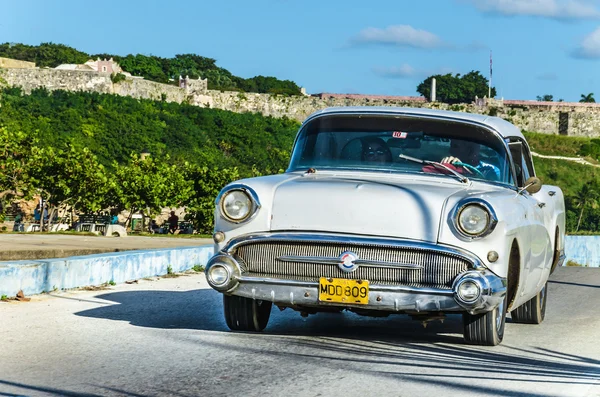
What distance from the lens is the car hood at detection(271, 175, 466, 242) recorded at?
23.4ft

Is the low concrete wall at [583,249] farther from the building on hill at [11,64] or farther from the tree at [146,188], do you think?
the building on hill at [11,64]

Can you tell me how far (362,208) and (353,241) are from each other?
0.25 m

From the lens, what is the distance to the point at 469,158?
326 inches

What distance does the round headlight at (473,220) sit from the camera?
7.07 meters

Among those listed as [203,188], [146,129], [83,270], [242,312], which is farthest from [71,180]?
[146,129]

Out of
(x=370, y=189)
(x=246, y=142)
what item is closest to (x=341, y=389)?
(x=370, y=189)

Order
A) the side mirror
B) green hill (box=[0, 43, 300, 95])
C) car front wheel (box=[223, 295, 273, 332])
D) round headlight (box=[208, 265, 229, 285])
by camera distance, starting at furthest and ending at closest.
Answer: green hill (box=[0, 43, 300, 95]) < the side mirror < car front wheel (box=[223, 295, 273, 332]) < round headlight (box=[208, 265, 229, 285])

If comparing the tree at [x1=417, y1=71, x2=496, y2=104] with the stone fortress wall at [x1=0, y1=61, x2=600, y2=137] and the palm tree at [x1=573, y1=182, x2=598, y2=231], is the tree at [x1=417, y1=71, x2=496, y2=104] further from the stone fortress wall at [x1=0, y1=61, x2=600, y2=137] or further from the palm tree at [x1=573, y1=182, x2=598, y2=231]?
the palm tree at [x1=573, y1=182, x2=598, y2=231]

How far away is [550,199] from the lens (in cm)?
981

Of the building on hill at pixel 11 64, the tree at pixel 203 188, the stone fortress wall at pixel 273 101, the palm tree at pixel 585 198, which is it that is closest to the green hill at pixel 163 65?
the stone fortress wall at pixel 273 101

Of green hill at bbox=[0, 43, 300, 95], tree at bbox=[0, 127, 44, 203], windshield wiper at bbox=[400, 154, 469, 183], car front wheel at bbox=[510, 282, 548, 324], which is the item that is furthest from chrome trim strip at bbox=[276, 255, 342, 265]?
green hill at bbox=[0, 43, 300, 95]

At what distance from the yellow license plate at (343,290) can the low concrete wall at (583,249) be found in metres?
22.7

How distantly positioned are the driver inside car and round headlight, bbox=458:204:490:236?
3.64 ft

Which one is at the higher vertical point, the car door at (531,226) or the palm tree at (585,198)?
the car door at (531,226)
